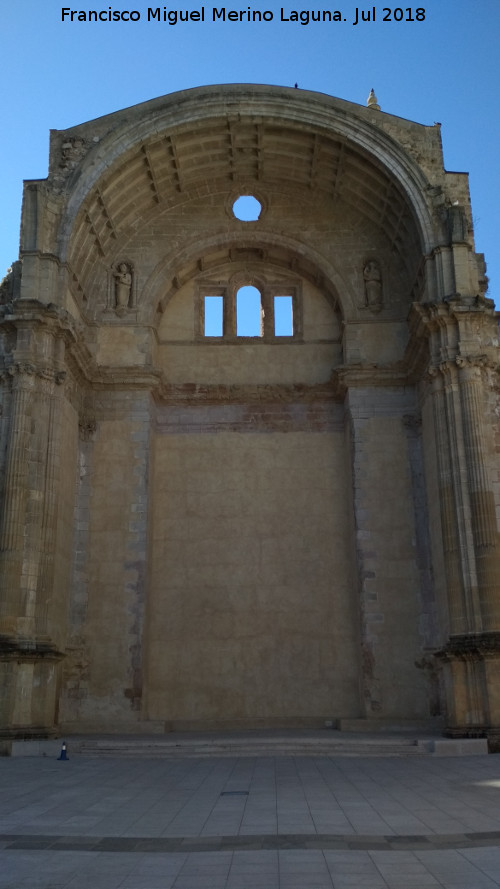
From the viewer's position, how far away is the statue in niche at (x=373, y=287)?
22.1 metres

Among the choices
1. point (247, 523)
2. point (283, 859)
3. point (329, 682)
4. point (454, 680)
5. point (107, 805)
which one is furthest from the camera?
point (247, 523)

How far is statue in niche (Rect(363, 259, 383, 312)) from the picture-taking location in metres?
22.1

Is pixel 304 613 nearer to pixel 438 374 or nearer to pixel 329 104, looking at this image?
pixel 438 374

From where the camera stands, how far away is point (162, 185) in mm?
22484

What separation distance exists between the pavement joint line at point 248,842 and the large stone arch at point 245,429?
8.65m

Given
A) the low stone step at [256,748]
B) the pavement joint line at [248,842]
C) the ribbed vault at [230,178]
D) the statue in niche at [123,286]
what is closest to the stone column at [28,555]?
the low stone step at [256,748]

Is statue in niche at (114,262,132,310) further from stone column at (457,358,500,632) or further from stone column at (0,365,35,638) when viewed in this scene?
stone column at (457,358,500,632)

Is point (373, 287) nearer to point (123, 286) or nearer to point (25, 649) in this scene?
point (123, 286)

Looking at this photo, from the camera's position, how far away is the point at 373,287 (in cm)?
2227

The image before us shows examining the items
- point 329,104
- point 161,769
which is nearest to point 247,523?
point 161,769

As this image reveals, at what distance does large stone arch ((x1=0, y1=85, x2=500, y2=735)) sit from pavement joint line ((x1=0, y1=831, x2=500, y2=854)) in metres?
8.65

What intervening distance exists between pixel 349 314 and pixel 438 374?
460 centimetres

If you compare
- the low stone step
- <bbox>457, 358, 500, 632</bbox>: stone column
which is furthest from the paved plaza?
<bbox>457, 358, 500, 632</bbox>: stone column

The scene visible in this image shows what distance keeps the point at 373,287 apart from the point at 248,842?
1714 cm
